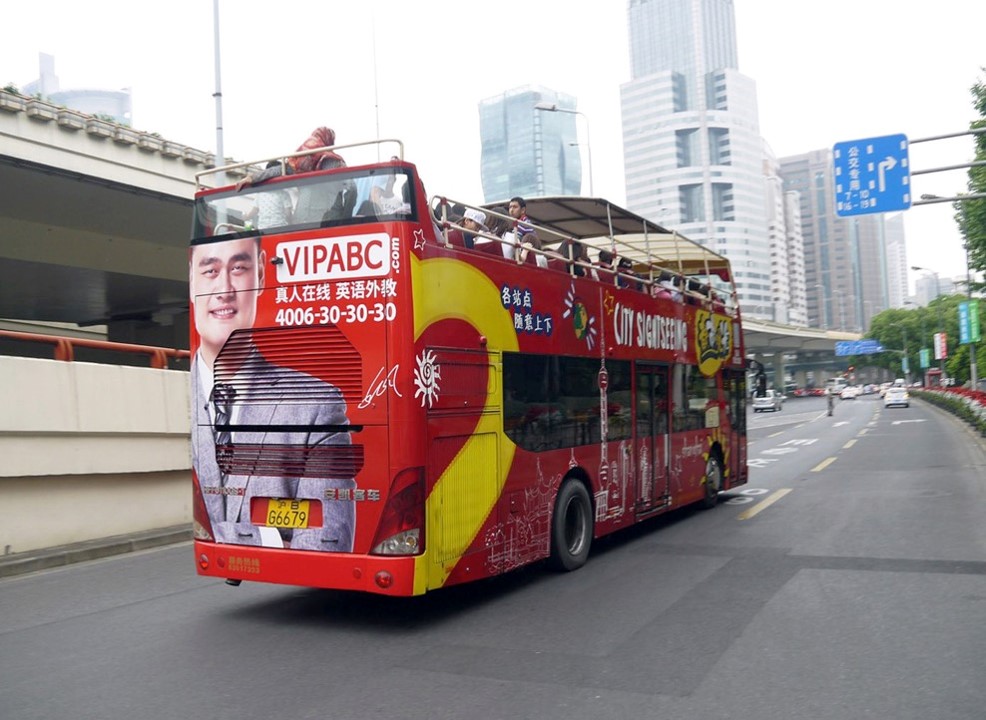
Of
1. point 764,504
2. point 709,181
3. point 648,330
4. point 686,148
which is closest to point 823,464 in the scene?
point 764,504

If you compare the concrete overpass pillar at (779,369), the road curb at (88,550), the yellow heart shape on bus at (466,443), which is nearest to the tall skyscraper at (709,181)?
the concrete overpass pillar at (779,369)

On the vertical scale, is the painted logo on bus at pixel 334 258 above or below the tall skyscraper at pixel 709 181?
below

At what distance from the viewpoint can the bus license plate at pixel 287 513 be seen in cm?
660

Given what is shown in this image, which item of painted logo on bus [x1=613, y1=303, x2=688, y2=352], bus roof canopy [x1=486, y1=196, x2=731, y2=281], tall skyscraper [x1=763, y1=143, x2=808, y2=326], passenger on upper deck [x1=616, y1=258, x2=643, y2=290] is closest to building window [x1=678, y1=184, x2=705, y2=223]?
tall skyscraper [x1=763, y1=143, x2=808, y2=326]

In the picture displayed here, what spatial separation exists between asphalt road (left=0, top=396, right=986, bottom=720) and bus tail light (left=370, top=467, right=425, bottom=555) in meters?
0.66

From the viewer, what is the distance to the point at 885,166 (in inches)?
688

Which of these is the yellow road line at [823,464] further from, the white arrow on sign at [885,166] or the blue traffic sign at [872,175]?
the white arrow on sign at [885,166]

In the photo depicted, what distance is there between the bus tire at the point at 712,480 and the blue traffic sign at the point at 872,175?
7247 mm

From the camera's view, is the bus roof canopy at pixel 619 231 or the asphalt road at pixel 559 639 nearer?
the asphalt road at pixel 559 639

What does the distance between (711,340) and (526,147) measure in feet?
182

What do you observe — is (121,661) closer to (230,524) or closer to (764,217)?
(230,524)

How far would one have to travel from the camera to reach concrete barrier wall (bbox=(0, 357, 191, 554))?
9953mm

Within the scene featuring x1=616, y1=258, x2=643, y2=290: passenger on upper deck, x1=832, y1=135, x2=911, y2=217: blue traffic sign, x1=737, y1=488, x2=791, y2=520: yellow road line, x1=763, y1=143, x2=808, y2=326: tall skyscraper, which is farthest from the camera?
x1=763, y1=143, x2=808, y2=326: tall skyscraper

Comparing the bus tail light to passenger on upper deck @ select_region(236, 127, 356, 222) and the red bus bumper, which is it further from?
passenger on upper deck @ select_region(236, 127, 356, 222)
